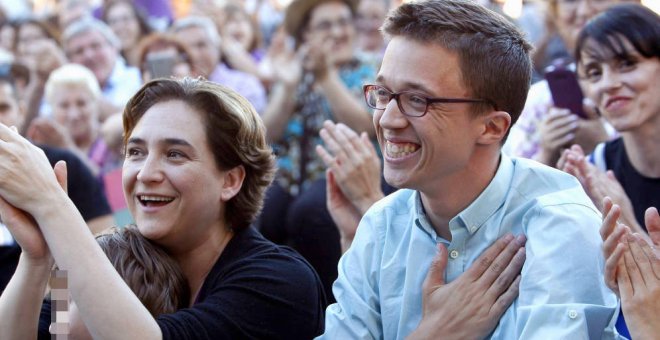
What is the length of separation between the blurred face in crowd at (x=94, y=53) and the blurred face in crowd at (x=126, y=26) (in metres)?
0.85

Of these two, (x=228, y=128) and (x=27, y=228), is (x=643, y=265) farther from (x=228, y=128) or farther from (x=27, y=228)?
(x=27, y=228)

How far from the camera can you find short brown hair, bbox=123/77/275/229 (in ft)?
11.0

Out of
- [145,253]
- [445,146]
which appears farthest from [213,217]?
[445,146]

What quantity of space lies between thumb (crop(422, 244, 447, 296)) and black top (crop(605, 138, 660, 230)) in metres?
1.38

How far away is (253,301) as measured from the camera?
10.2 ft

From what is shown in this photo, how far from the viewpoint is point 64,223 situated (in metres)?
2.83

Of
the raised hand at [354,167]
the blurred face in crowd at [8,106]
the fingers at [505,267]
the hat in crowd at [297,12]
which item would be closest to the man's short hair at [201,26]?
the hat in crowd at [297,12]

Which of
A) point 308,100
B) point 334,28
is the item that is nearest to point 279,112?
point 308,100

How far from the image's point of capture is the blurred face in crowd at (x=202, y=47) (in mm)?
7211

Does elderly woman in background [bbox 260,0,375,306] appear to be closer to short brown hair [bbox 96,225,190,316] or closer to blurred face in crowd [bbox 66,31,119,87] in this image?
short brown hair [bbox 96,225,190,316]

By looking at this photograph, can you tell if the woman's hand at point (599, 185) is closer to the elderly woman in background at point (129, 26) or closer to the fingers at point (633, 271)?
the fingers at point (633, 271)

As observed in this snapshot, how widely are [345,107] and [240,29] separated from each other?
3354 millimetres

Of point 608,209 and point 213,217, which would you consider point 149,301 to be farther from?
point 608,209

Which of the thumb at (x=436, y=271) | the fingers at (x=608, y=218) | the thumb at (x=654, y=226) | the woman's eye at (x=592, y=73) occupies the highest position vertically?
the woman's eye at (x=592, y=73)
